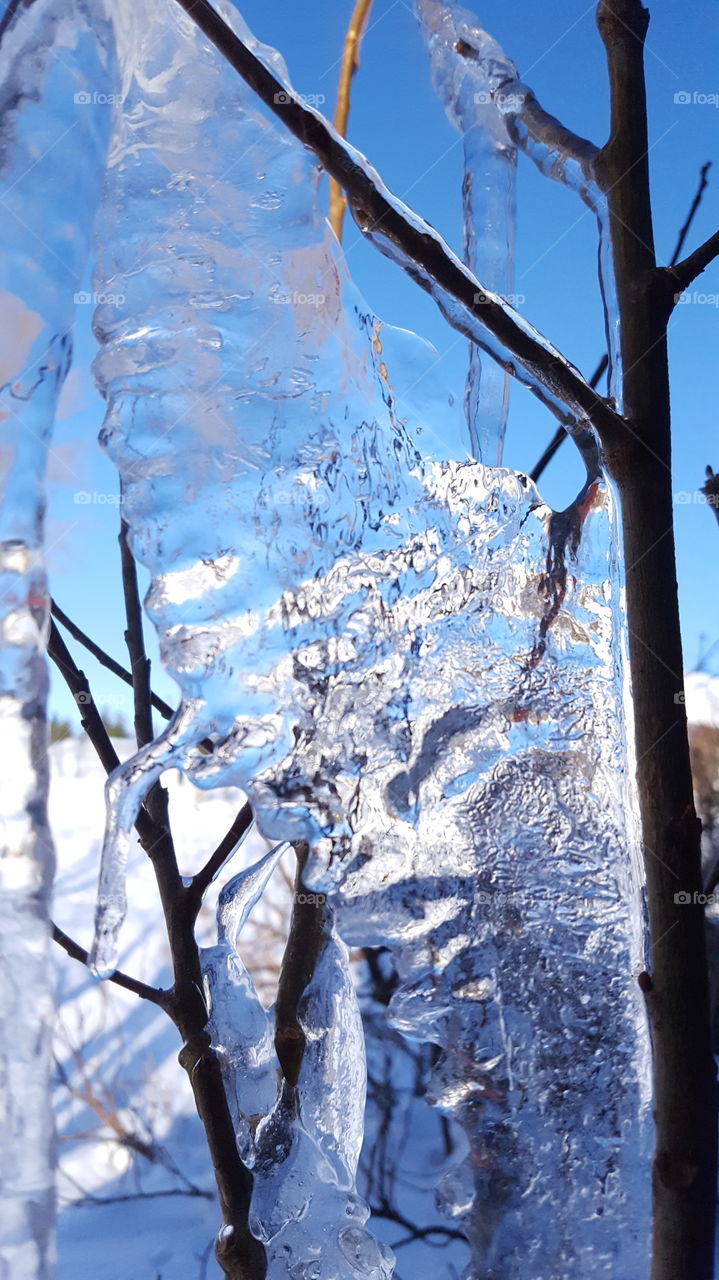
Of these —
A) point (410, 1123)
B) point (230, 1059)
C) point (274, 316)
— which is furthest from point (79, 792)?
point (274, 316)

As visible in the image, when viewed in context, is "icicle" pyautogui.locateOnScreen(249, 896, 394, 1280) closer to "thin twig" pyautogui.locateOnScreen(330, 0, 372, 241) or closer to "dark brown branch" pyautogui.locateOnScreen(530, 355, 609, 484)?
"dark brown branch" pyautogui.locateOnScreen(530, 355, 609, 484)

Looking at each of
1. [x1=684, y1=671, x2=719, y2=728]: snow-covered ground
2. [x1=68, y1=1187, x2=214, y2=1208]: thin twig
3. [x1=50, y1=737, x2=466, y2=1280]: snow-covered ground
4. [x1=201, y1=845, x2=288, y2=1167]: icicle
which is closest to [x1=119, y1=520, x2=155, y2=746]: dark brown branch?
[x1=201, y1=845, x2=288, y2=1167]: icicle

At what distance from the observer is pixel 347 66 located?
0.71 m

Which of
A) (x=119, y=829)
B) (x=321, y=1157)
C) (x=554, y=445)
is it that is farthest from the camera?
(x=554, y=445)

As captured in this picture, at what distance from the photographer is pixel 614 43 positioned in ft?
1.49

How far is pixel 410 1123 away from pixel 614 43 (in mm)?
1564

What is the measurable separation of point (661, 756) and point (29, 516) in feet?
0.94

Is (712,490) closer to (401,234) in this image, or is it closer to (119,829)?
(401,234)

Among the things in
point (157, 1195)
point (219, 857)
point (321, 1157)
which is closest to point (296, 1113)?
point (321, 1157)

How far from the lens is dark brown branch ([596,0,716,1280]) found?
367mm

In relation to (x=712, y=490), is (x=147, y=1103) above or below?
below

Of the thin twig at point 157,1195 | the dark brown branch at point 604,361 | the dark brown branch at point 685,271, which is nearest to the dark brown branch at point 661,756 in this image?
the dark brown branch at point 685,271

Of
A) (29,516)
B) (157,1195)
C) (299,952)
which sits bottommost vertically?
(157,1195)

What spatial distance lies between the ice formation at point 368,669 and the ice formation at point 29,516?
0.08 ft
